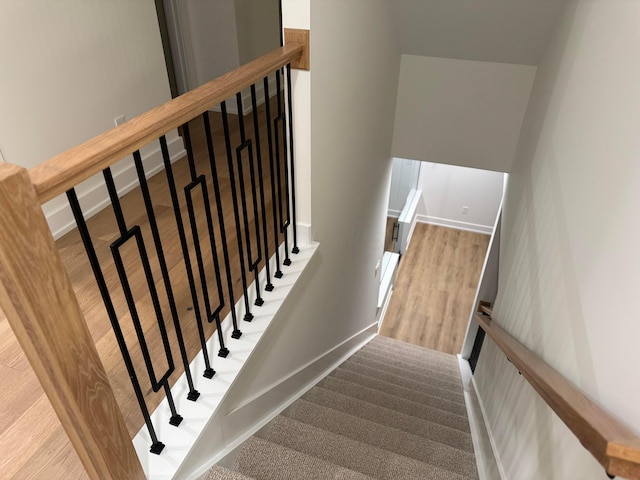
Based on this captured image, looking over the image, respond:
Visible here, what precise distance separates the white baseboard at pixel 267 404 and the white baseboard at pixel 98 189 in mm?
1351

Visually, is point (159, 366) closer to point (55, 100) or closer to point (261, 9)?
point (55, 100)

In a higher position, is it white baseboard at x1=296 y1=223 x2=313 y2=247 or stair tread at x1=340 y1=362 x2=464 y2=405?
white baseboard at x1=296 y1=223 x2=313 y2=247

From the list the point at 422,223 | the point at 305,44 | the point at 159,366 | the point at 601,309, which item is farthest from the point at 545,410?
the point at 422,223

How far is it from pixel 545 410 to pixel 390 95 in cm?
251

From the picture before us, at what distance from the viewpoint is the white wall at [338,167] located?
→ 1989 mm

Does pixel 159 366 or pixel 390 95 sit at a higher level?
pixel 390 95

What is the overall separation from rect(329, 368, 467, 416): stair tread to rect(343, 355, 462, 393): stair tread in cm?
34

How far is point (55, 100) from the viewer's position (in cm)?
225

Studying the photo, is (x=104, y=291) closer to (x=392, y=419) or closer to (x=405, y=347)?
(x=392, y=419)

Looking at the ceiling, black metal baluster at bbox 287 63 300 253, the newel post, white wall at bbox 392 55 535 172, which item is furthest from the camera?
white wall at bbox 392 55 535 172

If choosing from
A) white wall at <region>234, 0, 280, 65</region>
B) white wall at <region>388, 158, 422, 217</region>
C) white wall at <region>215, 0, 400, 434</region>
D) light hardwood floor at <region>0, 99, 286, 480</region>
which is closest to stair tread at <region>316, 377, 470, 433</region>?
white wall at <region>215, 0, 400, 434</region>

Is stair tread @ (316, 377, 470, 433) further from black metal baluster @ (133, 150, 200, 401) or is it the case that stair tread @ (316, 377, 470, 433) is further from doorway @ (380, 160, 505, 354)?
doorway @ (380, 160, 505, 354)

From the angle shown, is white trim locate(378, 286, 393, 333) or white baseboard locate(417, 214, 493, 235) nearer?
white trim locate(378, 286, 393, 333)

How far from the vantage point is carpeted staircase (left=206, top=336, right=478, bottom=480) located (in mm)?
1833
